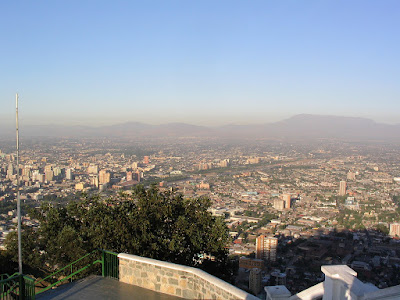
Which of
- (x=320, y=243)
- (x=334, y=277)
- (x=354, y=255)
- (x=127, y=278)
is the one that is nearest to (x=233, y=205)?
(x=320, y=243)

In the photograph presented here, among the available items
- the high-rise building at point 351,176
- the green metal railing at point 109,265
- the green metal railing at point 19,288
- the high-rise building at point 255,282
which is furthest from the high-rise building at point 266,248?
the high-rise building at point 351,176

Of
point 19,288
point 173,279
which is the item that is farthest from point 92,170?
point 173,279

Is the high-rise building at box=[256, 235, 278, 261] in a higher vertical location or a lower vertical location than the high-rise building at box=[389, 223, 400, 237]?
higher

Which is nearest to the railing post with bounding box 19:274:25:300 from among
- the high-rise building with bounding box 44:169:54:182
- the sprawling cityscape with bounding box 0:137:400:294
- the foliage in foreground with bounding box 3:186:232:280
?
the foliage in foreground with bounding box 3:186:232:280

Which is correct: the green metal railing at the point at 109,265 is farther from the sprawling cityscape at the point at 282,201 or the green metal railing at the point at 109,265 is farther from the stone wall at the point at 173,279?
the sprawling cityscape at the point at 282,201

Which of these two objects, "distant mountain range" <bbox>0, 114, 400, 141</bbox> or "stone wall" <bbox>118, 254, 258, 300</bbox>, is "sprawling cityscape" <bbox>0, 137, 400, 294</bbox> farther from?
"distant mountain range" <bbox>0, 114, 400, 141</bbox>
